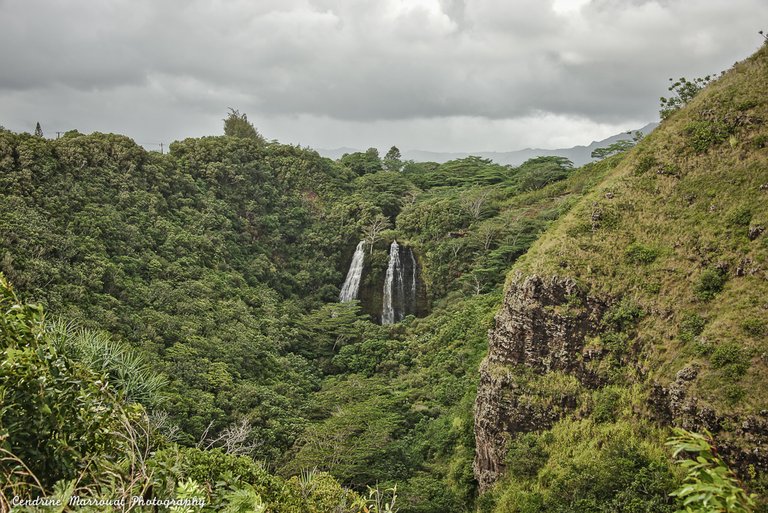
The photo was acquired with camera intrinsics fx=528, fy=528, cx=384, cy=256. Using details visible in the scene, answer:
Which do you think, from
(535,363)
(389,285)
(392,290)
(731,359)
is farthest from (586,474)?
(389,285)

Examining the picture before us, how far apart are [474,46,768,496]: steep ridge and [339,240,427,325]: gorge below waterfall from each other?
57.4ft

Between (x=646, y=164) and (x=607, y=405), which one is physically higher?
(x=646, y=164)

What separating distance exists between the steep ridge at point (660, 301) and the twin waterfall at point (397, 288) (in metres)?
17.5

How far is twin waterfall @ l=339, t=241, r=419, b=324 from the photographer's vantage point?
124ft

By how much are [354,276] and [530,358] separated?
74.0 feet

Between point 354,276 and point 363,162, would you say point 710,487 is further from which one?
point 363,162

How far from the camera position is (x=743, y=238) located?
54.1ft

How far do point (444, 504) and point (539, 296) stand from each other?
832cm

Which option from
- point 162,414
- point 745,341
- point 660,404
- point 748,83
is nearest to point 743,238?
point 745,341

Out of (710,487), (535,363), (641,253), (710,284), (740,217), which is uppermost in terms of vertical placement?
(740,217)

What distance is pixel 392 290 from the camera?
38.1m

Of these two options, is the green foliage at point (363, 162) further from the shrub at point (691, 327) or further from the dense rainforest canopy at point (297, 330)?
the shrub at point (691, 327)

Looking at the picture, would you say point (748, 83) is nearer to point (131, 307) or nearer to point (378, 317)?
point (378, 317)

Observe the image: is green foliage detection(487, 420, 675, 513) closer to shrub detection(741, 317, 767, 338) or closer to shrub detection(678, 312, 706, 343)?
shrub detection(678, 312, 706, 343)
